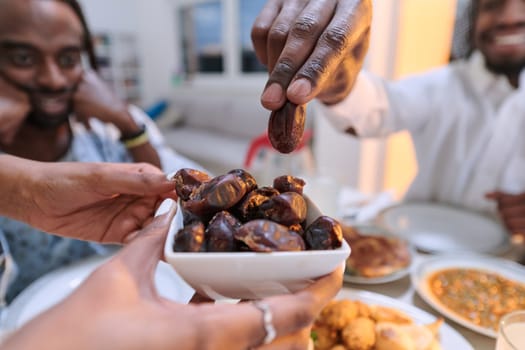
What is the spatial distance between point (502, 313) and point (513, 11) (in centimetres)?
124

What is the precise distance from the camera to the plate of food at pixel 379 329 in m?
0.59

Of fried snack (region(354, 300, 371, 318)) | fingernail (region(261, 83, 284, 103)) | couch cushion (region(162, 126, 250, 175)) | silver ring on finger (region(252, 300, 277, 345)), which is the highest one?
fingernail (region(261, 83, 284, 103))

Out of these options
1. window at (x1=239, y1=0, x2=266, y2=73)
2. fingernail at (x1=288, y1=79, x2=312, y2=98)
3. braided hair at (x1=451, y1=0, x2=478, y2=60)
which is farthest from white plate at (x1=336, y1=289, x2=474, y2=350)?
window at (x1=239, y1=0, x2=266, y2=73)

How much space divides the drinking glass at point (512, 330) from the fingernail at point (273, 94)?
19.5 inches

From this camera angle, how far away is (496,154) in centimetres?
152

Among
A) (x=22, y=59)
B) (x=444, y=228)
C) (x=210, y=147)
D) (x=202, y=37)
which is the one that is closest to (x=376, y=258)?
(x=444, y=228)

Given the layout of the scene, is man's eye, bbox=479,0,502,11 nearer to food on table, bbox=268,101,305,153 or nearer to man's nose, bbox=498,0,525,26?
man's nose, bbox=498,0,525,26

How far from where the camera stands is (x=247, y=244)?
1.23ft

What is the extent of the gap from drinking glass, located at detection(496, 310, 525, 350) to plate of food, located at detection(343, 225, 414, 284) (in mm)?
298

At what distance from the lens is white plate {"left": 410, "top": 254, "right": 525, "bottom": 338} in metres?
0.78

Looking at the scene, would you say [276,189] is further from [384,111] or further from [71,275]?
[384,111]

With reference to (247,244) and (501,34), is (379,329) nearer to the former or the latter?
(247,244)

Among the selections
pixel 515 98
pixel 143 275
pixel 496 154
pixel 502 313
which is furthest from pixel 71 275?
pixel 515 98

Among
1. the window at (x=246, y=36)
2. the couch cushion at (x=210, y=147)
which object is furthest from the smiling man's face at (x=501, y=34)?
the window at (x=246, y=36)
